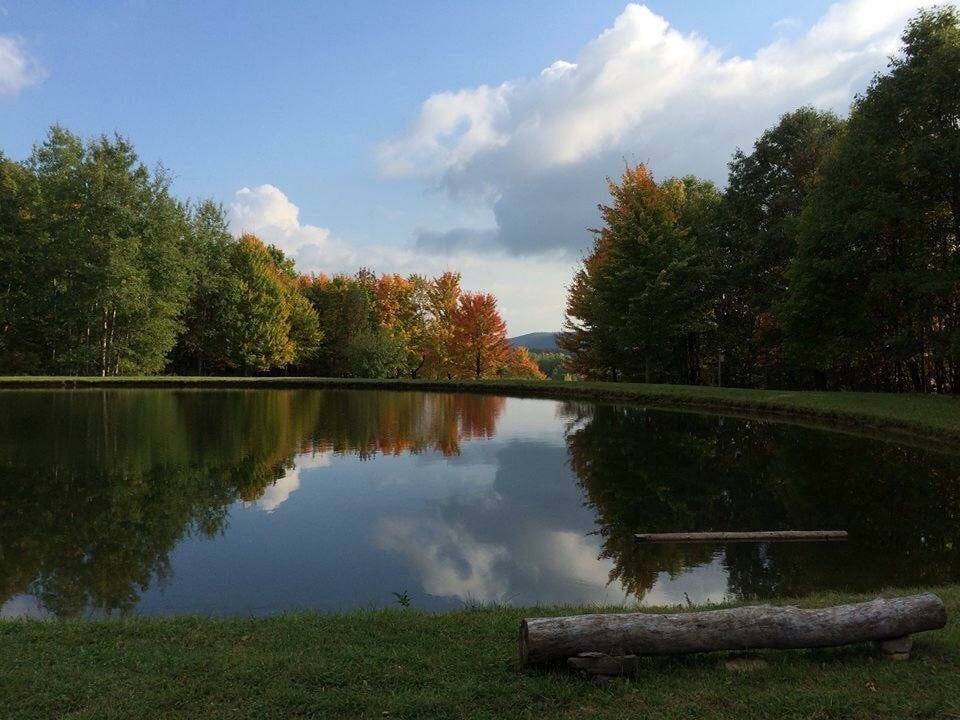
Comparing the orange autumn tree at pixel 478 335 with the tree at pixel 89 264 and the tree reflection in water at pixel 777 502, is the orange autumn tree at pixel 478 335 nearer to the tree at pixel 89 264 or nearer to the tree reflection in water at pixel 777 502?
the tree at pixel 89 264

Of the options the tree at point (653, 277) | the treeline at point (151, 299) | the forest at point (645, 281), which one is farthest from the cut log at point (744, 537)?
the treeline at point (151, 299)

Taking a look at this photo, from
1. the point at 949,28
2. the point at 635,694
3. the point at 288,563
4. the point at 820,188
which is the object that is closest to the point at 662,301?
the point at 820,188

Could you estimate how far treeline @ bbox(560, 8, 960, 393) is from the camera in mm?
23438

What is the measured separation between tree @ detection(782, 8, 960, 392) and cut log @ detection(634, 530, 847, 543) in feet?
54.4

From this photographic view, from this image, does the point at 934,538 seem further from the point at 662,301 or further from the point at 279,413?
the point at 662,301

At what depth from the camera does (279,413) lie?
83.7 feet

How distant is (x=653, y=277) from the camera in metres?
34.3

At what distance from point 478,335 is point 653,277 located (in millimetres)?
19576

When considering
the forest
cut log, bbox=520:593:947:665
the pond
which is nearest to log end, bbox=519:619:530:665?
cut log, bbox=520:593:947:665

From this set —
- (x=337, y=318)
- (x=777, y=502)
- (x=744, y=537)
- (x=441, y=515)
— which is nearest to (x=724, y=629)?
(x=744, y=537)

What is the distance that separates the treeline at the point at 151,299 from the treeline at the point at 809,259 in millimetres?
17174

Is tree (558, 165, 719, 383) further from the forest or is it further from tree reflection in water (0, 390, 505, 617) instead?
tree reflection in water (0, 390, 505, 617)

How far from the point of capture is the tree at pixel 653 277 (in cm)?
3422

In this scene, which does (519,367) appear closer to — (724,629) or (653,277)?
(653,277)
